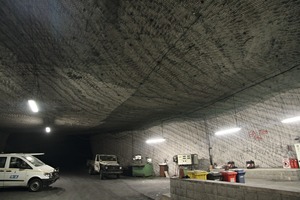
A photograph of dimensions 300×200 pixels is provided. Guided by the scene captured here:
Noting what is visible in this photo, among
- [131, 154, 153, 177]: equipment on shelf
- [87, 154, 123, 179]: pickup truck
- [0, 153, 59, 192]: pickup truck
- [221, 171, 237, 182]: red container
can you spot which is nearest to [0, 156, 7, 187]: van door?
[0, 153, 59, 192]: pickup truck

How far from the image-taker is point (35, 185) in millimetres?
9953

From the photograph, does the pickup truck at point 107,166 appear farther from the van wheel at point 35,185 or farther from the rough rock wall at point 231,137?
the van wheel at point 35,185

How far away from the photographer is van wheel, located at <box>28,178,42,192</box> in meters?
9.90

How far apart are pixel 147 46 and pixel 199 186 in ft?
12.8

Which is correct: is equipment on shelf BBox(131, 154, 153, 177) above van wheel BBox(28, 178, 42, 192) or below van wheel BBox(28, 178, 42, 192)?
above

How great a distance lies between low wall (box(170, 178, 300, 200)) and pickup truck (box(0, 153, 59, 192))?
6.66 metres

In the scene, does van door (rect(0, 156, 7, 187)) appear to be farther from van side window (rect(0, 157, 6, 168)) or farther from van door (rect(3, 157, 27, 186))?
van door (rect(3, 157, 27, 186))

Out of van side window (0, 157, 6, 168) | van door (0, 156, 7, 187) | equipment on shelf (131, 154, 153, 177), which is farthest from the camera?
equipment on shelf (131, 154, 153, 177)

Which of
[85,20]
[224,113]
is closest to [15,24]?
[85,20]

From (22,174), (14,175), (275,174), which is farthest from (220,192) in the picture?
(14,175)

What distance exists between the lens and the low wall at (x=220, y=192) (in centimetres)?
370

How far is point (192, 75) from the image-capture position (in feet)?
Result: 22.5

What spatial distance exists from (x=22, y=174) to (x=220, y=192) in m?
9.28

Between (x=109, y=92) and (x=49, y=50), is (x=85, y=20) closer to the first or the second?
(x=49, y=50)
